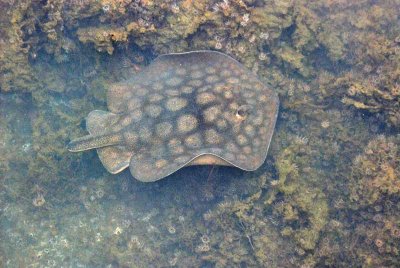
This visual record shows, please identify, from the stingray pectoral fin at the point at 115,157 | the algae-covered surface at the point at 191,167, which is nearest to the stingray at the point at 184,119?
the stingray pectoral fin at the point at 115,157

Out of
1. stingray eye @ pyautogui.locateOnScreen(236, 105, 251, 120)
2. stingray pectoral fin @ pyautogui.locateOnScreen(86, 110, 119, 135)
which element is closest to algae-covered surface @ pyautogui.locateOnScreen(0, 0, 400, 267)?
stingray pectoral fin @ pyautogui.locateOnScreen(86, 110, 119, 135)

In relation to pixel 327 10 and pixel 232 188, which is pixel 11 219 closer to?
pixel 232 188

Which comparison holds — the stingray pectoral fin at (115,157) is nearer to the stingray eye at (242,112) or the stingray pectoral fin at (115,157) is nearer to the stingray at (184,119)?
the stingray at (184,119)

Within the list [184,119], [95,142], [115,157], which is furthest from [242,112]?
[95,142]

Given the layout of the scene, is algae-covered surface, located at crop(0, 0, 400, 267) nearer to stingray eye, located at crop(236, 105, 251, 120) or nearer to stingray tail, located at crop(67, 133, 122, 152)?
stingray tail, located at crop(67, 133, 122, 152)

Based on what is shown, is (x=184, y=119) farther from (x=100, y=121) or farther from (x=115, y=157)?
(x=100, y=121)

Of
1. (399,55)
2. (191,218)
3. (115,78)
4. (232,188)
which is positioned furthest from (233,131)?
(399,55)
